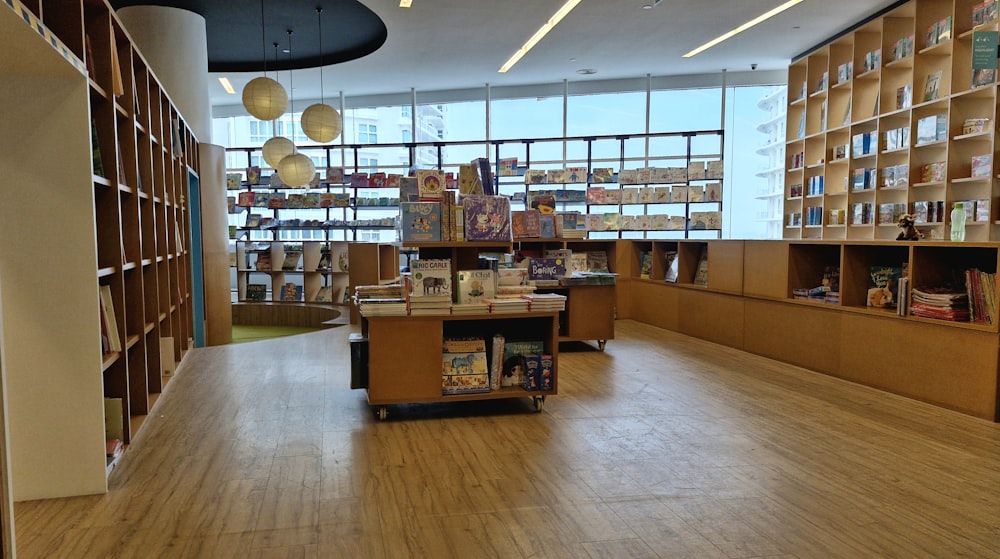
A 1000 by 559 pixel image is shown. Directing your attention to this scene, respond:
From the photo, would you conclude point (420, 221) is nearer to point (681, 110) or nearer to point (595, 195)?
point (595, 195)

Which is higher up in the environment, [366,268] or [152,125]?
[152,125]

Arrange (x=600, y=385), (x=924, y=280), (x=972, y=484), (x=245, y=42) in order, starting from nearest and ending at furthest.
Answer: (x=972, y=484) → (x=924, y=280) → (x=600, y=385) → (x=245, y=42)

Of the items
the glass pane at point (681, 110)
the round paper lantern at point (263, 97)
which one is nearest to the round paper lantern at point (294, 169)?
the round paper lantern at point (263, 97)

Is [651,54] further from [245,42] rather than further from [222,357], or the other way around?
[222,357]

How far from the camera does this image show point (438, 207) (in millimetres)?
4141

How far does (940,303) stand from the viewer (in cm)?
420

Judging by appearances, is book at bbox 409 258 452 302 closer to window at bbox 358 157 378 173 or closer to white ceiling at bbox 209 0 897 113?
white ceiling at bbox 209 0 897 113

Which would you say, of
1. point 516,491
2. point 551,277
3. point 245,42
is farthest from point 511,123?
point 516,491

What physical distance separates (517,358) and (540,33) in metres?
5.98

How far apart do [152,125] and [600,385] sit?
12.7 feet

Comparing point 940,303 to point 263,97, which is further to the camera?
point 263,97

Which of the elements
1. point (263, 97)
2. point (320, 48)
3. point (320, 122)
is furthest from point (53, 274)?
point (320, 48)

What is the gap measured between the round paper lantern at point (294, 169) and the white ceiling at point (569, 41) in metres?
1.97

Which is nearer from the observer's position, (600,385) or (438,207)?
(438,207)
